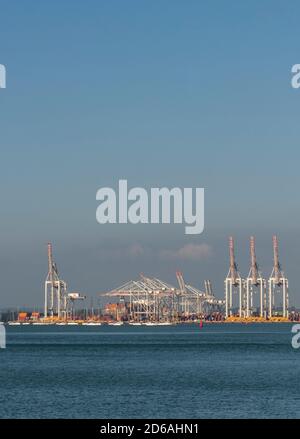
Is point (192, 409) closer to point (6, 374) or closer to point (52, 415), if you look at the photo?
point (52, 415)

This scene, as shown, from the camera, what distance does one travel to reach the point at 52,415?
52.0 metres

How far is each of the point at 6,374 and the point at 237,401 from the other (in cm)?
2876

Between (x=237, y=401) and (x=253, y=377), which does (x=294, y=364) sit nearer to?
(x=253, y=377)

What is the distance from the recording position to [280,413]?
52781 millimetres

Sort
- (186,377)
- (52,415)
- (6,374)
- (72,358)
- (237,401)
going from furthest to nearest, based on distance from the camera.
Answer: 1. (72,358)
2. (6,374)
3. (186,377)
4. (237,401)
5. (52,415)

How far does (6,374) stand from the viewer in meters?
81.8
